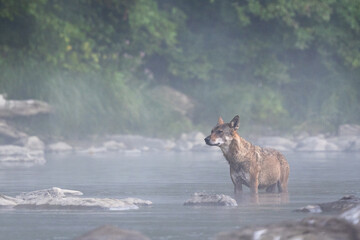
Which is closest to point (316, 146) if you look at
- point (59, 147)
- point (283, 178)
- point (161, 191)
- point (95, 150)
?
point (95, 150)

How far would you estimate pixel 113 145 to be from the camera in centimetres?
2761

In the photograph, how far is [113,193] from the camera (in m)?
11.7

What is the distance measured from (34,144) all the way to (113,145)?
10.1ft

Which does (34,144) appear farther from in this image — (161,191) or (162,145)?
(161,191)

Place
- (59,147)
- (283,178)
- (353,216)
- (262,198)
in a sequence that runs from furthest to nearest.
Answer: (59,147), (283,178), (262,198), (353,216)

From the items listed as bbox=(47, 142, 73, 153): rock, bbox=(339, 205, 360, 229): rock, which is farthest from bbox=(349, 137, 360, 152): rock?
bbox=(339, 205, 360, 229): rock

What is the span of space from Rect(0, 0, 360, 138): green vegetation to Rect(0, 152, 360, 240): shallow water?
7832mm

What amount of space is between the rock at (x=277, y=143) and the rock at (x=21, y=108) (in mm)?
6944

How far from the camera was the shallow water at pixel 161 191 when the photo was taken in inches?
313

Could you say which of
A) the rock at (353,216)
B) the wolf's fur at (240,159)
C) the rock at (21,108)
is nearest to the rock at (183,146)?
the rock at (21,108)

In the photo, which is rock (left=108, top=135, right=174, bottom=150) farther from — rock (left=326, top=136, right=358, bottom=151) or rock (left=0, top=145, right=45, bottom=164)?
rock (left=0, top=145, right=45, bottom=164)

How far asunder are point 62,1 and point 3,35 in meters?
3.50

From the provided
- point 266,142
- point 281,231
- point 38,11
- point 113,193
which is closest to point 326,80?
point 266,142

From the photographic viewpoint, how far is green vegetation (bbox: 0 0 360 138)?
28.9 meters
